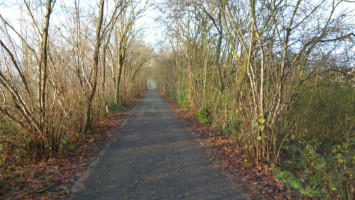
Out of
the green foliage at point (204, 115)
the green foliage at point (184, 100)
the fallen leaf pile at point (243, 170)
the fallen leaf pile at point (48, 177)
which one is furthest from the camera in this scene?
the green foliage at point (184, 100)

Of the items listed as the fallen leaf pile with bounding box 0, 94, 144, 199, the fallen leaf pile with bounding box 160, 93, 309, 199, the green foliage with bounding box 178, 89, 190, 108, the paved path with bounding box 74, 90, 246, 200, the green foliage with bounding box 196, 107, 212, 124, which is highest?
the green foliage with bounding box 178, 89, 190, 108

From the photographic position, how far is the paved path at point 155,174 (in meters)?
3.95

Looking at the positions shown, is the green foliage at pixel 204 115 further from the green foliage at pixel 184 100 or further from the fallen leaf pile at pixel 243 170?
the green foliage at pixel 184 100

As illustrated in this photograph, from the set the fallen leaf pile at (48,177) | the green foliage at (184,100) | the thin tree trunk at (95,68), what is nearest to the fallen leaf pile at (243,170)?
the fallen leaf pile at (48,177)

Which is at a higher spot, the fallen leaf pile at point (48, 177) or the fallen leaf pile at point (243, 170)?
the fallen leaf pile at point (48, 177)

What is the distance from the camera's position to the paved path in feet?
13.0

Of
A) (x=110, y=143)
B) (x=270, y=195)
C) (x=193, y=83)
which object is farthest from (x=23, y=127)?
(x=193, y=83)

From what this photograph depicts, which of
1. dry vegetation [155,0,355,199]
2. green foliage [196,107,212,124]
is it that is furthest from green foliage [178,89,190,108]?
dry vegetation [155,0,355,199]

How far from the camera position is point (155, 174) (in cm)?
480

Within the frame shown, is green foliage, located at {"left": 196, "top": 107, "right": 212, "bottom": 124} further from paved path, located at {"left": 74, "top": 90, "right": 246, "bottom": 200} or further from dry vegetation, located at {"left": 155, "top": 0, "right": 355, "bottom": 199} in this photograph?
paved path, located at {"left": 74, "top": 90, "right": 246, "bottom": 200}

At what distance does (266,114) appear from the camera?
5.41m

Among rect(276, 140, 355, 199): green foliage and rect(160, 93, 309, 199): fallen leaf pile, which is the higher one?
rect(276, 140, 355, 199): green foliage

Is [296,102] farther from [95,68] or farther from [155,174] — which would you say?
[95,68]

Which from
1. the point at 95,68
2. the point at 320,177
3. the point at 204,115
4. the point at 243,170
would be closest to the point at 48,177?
the point at 243,170
